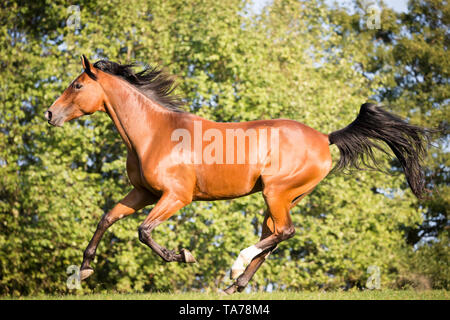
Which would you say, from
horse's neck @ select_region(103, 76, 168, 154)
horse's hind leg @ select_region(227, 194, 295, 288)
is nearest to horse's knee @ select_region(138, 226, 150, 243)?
horse's neck @ select_region(103, 76, 168, 154)

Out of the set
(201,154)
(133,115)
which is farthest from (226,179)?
(133,115)

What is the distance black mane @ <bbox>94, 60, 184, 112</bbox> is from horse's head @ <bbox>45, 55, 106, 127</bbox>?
0.96ft

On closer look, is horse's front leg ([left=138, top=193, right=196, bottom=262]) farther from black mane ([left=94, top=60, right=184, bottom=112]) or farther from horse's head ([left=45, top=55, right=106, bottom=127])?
horse's head ([left=45, top=55, right=106, bottom=127])

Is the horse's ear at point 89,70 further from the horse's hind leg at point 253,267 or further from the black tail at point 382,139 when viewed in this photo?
the black tail at point 382,139

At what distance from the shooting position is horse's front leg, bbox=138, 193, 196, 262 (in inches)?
179

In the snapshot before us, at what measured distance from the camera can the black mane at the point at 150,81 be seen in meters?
5.19

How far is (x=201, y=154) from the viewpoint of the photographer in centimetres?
479

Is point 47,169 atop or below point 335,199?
atop

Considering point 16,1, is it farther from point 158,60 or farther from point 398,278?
point 398,278

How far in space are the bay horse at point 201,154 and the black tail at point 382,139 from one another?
1cm

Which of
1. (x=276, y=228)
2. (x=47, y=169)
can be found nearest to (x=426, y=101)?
(x=47, y=169)

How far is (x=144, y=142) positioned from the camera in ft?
16.0

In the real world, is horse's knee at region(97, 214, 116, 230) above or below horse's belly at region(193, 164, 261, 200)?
below
